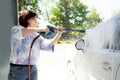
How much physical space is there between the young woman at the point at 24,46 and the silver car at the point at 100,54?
367mm

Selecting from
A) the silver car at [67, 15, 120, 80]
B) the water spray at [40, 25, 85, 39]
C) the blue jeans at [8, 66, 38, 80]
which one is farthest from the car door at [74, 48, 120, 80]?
the blue jeans at [8, 66, 38, 80]

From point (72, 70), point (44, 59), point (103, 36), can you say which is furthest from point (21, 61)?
point (44, 59)

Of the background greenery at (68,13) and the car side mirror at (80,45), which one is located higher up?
the background greenery at (68,13)

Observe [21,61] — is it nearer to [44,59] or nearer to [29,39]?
[29,39]

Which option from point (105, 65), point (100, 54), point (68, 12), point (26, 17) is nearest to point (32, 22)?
point (26, 17)

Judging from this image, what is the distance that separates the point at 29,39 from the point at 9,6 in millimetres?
2095

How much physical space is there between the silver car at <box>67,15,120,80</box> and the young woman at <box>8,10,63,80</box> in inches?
14.4

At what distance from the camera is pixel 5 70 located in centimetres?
577

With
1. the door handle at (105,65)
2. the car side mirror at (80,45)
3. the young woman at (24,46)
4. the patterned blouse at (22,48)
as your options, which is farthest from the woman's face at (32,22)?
the door handle at (105,65)

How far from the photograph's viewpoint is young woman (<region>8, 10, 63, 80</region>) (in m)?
3.93

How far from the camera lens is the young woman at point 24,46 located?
3.93 m

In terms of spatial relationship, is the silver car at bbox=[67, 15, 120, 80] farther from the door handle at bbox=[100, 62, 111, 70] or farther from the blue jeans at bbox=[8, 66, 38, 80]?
the blue jeans at bbox=[8, 66, 38, 80]

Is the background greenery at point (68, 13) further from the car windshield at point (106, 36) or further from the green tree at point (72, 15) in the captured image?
the car windshield at point (106, 36)

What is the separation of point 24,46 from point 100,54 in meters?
1.18
